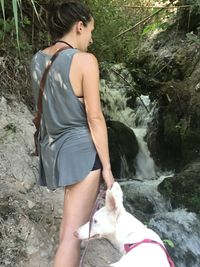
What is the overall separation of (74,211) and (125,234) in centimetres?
33

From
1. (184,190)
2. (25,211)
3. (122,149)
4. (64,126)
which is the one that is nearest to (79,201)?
(64,126)

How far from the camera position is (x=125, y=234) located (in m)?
2.52

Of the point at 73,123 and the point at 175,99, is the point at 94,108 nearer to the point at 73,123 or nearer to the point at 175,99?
the point at 73,123

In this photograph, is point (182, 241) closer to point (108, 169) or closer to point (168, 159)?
point (168, 159)

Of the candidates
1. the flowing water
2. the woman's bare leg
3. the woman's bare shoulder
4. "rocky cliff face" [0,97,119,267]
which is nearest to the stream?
the flowing water

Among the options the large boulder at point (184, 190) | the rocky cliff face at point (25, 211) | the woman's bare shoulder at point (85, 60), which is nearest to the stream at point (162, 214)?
the large boulder at point (184, 190)

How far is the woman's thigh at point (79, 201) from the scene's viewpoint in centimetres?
262

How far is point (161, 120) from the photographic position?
343 inches

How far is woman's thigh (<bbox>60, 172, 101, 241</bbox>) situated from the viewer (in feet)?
8.59

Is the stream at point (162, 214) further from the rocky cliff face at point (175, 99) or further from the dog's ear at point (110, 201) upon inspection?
the dog's ear at point (110, 201)

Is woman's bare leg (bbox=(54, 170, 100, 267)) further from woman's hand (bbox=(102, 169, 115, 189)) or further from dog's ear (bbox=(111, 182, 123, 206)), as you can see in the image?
dog's ear (bbox=(111, 182, 123, 206))

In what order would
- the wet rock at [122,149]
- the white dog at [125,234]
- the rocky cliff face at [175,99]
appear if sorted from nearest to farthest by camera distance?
the white dog at [125,234]
the rocky cliff face at [175,99]
the wet rock at [122,149]

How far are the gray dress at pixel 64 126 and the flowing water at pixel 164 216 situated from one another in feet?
11.5

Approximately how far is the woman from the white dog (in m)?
0.11
